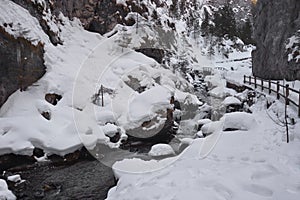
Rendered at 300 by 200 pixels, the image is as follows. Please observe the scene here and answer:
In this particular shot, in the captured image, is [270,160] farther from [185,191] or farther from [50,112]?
[50,112]

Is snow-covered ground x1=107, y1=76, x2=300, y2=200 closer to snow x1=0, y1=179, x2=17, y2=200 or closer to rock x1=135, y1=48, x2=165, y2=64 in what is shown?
snow x1=0, y1=179, x2=17, y2=200

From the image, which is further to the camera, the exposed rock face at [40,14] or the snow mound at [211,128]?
the exposed rock face at [40,14]

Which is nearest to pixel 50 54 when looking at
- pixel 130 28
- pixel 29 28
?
pixel 29 28

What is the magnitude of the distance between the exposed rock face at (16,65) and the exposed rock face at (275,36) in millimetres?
17955

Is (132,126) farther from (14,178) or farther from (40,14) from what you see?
(40,14)

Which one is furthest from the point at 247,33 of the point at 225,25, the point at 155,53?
the point at 155,53

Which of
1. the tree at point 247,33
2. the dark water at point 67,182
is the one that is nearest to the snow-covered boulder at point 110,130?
the dark water at point 67,182

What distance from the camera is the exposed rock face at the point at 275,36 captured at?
19219mm

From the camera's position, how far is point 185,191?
17.2 ft

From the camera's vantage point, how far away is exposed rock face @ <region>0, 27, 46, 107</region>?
47.0ft

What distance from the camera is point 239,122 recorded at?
1009 cm

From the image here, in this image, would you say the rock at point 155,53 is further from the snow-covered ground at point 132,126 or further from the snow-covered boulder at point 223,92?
the snow-covered boulder at point 223,92

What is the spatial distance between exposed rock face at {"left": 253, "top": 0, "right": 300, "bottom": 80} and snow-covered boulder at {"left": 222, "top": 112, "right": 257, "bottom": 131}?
30.3 feet

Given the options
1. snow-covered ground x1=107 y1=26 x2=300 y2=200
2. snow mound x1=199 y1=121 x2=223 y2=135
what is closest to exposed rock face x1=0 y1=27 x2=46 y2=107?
snow-covered ground x1=107 y1=26 x2=300 y2=200
